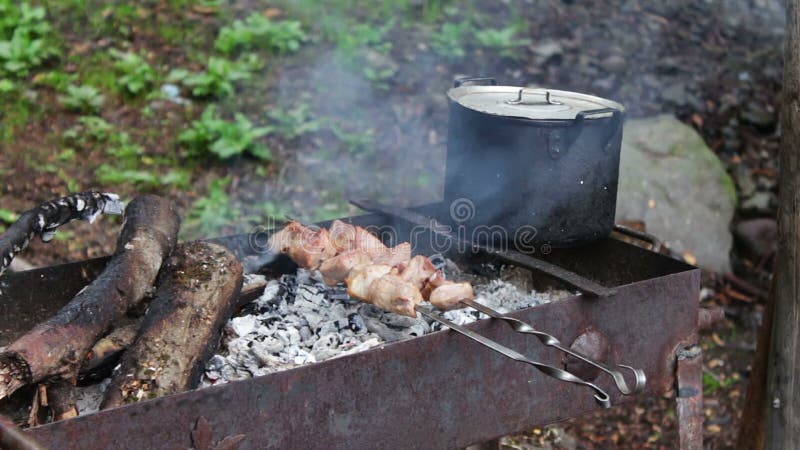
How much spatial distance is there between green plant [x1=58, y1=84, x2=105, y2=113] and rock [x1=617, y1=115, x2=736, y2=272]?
3.75 meters

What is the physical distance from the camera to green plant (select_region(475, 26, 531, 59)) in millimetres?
6812

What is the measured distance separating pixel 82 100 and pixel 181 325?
415 cm

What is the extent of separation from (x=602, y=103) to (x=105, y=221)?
11.3 feet

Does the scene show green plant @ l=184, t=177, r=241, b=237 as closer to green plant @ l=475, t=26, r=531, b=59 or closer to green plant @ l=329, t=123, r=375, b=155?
green plant @ l=329, t=123, r=375, b=155

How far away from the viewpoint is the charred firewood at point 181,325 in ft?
7.30

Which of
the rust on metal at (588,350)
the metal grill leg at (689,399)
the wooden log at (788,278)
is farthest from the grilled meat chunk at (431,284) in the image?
the wooden log at (788,278)

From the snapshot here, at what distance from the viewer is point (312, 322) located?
9.06 ft

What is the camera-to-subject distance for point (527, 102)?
9.91 feet

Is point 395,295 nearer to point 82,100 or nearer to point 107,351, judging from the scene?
point 107,351

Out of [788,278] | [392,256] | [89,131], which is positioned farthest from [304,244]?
[89,131]

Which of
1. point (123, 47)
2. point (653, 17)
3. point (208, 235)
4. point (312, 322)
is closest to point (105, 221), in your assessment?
point (208, 235)

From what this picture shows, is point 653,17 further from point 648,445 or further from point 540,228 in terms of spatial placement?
point 540,228

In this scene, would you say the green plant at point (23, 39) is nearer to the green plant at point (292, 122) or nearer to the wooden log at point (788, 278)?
the green plant at point (292, 122)

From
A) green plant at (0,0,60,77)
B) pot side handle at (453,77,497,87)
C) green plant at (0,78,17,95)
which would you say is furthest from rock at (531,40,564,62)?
green plant at (0,78,17,95)
